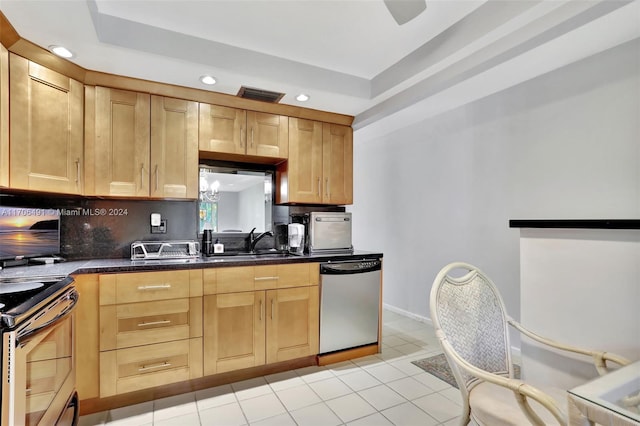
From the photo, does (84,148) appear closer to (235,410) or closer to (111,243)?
(111,243)

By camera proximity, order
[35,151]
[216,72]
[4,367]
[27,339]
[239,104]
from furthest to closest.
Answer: [239,104] → [216,72] → [35,151] → [27,339] → [4,367]

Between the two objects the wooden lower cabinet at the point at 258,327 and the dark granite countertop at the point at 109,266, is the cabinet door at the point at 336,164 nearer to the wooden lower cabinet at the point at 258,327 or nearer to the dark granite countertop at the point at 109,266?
the dark granite countertop at the point at 109,266

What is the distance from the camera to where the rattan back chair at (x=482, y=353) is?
49.1 inches

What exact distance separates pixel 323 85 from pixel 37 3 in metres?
1.84

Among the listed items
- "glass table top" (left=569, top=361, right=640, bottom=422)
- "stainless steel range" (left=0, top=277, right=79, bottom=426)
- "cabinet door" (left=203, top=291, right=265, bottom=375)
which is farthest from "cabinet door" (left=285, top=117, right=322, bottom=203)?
"glass table top" (left=569, top=361, right=640, bottom=422)

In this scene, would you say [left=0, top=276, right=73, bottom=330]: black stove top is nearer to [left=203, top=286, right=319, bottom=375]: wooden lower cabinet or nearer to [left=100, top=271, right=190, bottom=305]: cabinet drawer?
[left=100, top=271, right=190, bottom=305]: cabinet drawer

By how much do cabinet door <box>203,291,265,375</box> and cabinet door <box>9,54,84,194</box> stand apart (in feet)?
4.26

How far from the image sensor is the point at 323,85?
8.94 feet

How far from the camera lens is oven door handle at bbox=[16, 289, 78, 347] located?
1259 millimetres

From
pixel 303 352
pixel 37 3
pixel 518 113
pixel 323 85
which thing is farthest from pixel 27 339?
pixel 518 113

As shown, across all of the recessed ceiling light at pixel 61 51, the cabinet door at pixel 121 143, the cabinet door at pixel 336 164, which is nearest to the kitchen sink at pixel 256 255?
the cabinet door at pixel 336 164

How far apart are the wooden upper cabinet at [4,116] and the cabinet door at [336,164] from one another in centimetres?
230

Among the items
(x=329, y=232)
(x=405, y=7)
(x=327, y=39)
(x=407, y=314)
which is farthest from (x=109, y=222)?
(x=407, y=314)

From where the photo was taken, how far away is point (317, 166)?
3170mm
